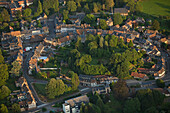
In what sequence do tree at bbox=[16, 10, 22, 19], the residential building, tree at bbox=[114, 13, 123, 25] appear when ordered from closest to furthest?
tree at bbox=[114, 13, 123, 25], tree at bbox=[16, 10, 22, 19], the residential building

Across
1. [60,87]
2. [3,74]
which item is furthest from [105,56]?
[3,74]

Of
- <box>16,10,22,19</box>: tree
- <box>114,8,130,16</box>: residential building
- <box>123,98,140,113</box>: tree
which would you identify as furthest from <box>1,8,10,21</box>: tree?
<box>123,98,140,113</box>: tree

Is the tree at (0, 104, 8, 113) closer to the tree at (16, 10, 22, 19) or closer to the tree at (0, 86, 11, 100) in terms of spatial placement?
the tree at (0, 86, 11, 100)

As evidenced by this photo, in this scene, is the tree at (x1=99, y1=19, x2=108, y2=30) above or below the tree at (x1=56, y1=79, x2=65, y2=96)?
above

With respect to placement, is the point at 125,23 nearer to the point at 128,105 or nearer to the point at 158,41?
the point at 158,41

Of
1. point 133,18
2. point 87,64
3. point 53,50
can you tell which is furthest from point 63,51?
point 133,18

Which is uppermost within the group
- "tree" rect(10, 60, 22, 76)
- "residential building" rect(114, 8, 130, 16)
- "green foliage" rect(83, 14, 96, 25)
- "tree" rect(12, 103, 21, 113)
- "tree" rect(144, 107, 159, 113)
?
"residential building" rect(114, 8, 130, 16)
